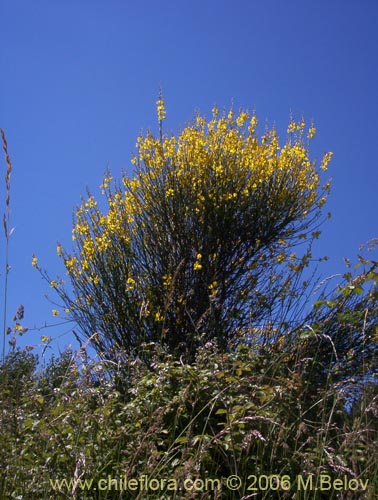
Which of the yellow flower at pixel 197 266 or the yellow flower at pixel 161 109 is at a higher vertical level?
the yellow flower at pixel 161 109

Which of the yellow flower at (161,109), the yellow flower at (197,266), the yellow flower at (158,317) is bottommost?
the yellow flower at (158,317)

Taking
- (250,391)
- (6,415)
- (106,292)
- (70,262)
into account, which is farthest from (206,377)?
(70,262)

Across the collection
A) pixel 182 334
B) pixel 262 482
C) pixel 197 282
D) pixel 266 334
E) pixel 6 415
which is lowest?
pixel 262 482

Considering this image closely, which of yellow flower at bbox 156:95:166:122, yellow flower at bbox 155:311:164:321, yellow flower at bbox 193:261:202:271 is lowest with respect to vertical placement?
yellow flower at bbox 155:311:164:321

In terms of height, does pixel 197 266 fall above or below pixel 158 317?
above

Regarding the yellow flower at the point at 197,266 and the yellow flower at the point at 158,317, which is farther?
the yellow flower at the point at 197,266

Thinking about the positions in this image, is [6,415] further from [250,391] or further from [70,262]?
[70,262]

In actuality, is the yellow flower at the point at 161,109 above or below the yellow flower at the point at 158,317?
above

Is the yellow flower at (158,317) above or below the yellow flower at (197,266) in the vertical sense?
below

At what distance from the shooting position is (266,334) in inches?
262

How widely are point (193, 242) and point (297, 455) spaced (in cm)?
539

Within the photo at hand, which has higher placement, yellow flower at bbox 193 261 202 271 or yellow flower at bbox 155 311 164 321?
yellow flower at bbox 193 261 202 271

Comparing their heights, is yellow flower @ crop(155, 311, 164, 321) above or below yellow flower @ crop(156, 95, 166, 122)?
below

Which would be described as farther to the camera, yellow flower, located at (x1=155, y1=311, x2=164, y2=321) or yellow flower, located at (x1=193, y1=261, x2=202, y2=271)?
yellow flower, located at (x1=193, y1=261, x2=202, y2=271)
